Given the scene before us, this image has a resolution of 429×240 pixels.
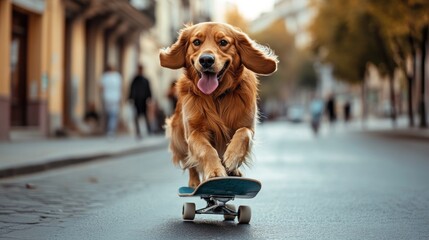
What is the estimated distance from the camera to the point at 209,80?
571 cm

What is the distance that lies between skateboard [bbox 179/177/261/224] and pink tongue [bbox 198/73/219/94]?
29.4 inches

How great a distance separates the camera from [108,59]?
29109mm

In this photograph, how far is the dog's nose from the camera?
219 inches

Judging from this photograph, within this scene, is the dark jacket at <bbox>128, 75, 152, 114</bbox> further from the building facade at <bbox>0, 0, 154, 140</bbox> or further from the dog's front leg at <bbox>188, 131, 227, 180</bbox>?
the dog's front leg at <bbox>188, 131, 227, 180</bbox>

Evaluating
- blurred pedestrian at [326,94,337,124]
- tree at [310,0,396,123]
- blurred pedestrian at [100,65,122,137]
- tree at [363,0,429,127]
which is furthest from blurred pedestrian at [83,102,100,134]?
blurred pedestrian at [326,94,337,124]

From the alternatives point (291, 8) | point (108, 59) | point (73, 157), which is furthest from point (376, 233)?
point (291, 8)

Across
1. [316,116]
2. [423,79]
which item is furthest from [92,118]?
[423,79]

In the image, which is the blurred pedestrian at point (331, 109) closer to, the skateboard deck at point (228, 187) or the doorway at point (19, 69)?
the doorway at point (19, 69)

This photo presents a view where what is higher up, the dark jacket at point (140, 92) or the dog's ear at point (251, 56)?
the dark jacket at point (140, 92)

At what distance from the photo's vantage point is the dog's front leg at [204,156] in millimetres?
5500

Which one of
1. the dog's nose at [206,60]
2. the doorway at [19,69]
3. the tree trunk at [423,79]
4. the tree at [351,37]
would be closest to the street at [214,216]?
the dog's nose at [206,60]

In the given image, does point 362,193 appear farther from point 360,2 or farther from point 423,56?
point 423,56

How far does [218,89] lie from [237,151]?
1.79 feet

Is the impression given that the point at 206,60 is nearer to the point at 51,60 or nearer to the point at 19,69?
the point at 19,69
